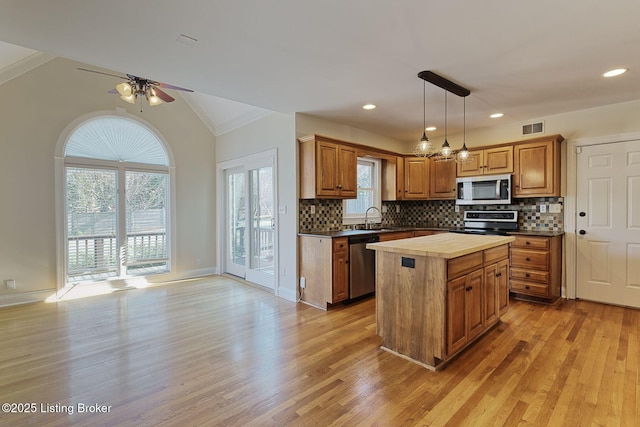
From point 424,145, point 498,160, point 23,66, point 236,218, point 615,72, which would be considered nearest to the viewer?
point 615,72

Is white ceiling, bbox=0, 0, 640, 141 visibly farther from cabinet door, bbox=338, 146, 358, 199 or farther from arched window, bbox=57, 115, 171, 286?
arched window, bbox=57, 115, 171, 286

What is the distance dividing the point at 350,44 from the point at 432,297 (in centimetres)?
208

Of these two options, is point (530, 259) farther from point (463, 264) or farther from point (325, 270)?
point (325, 270)

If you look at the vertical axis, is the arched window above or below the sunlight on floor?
above

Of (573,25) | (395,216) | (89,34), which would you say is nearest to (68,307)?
(89,34)

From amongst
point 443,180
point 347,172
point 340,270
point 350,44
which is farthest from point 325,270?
point 443,180

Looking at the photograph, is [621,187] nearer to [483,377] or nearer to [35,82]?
[483,377]

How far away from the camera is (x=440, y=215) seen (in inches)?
222

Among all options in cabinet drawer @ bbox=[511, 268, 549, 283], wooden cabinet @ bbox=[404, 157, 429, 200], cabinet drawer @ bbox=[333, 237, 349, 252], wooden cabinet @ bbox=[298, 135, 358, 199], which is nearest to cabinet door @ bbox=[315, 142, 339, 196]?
wooden cabinet @ bbox=[298, 135, 358, 199]

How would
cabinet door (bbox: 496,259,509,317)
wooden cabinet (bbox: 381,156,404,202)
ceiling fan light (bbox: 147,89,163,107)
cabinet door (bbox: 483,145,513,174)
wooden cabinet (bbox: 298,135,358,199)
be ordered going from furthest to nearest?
wooden cabinet (bbox: 381,156,404,202) < cabinet door (bbox: 483,145,513,174) < wooden cabinet (bbox: 298,135,358,199) < ceiling fan light (bbox: 147,89,163,107) < cabinet door (bbox: 496,259,509,317)

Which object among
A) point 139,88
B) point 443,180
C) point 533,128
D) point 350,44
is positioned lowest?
point 443,180

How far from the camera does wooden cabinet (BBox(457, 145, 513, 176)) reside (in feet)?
14.5

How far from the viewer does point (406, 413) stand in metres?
1.87

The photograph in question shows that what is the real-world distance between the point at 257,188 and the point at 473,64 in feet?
11.3
